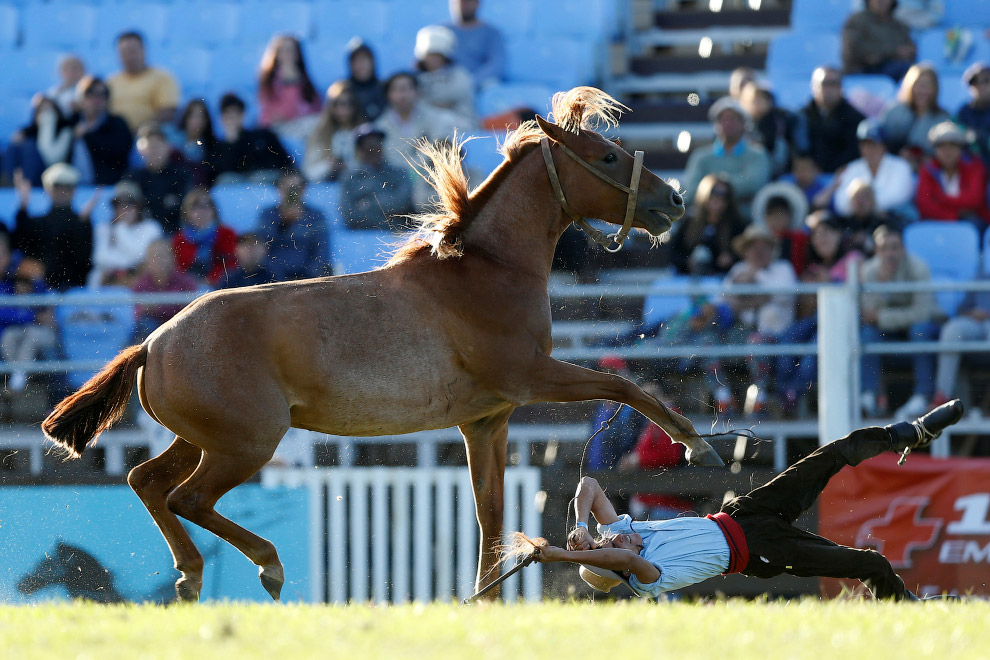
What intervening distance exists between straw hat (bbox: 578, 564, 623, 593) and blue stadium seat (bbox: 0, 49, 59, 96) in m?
9.87

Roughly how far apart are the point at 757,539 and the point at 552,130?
2.18m

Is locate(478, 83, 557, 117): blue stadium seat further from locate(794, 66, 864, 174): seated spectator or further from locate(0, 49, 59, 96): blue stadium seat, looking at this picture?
locate(0, 49, 59, 96): blue stadium seat

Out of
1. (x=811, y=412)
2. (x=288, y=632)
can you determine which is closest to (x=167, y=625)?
(x=288, y=632)

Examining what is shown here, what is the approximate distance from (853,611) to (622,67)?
9387 millimetres

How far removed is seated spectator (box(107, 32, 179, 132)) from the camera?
1157cm

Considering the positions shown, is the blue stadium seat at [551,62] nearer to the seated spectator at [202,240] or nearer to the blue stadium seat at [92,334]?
the seated spectator at [202,240]

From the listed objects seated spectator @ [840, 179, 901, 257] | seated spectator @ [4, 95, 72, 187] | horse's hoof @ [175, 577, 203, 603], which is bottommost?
horse's hoof @ [175, 577, 203, 603]

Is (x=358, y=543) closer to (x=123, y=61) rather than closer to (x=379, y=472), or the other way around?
(x=379, y=472)

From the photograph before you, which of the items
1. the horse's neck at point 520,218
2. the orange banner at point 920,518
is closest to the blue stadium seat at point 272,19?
the horse's neck at point 520,218

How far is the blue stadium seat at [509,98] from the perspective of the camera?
11500mm

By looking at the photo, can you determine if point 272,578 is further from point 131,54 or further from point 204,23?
point 204,23

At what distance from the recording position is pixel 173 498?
5.43 m

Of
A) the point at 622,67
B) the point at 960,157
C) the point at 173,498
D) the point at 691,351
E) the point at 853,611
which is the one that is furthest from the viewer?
the point at 622,67

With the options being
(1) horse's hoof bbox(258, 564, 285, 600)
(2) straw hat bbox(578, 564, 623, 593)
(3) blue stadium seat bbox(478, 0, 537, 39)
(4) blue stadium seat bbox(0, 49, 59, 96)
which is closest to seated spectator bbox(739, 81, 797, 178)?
(3) blue stadium seat bbox(478, 0, 537, 39)
